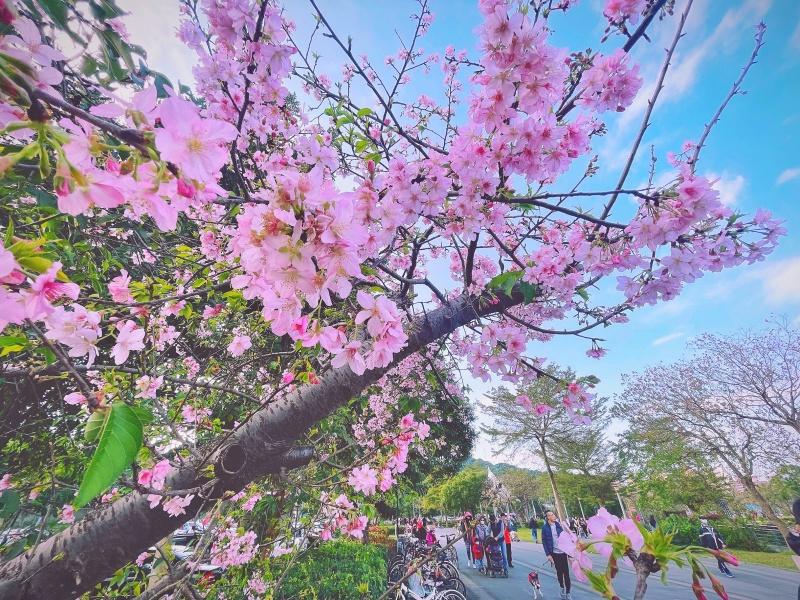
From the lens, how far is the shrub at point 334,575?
4828mm

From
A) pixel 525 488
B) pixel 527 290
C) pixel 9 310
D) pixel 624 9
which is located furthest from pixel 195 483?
pixel 525 488

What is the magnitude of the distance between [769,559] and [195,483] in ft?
66.9

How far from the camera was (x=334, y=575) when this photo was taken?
5.30 meters

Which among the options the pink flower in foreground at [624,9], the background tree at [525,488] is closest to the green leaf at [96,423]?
the pink flower in foreground at [624,9]

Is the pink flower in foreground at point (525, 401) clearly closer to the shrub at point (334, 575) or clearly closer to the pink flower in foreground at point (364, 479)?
the pink flower in foreground at point (364, 479)

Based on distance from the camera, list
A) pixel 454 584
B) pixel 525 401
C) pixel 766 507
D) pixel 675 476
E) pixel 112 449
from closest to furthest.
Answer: pixel 112 449
pixel 525 401
pixel 454 584
pixel 766 507
pixel 675 476

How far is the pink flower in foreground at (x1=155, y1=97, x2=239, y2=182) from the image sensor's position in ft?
1.98

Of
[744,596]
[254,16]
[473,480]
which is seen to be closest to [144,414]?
[254,16]

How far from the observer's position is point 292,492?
5.77m

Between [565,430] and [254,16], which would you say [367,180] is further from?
[565,430]

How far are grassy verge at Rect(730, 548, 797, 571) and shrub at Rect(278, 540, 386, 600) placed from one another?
13041 millimetres

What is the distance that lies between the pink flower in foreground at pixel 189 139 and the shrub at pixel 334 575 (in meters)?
5.16

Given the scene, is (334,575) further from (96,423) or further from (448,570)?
(96,423)

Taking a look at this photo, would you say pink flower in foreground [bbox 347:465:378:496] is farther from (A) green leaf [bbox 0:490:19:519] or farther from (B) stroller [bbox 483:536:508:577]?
(B) stroller [bbox 483:536:508:577]
